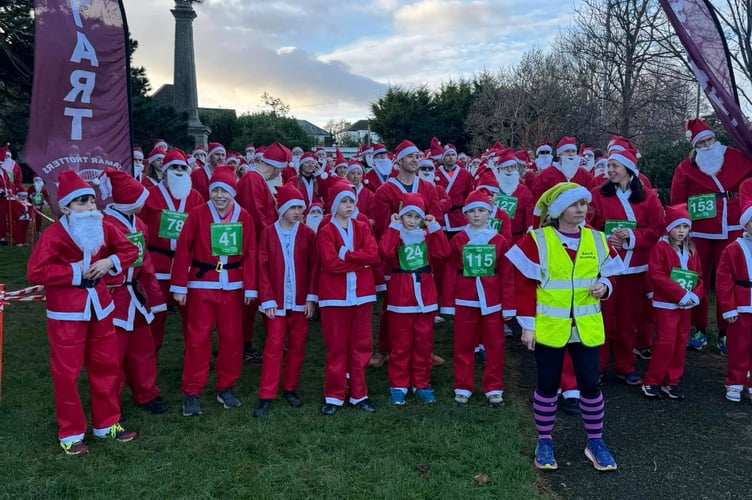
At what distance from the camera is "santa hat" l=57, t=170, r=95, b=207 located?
4.25 metres

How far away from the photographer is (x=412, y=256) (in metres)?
5.40

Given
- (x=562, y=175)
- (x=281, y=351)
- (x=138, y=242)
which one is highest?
(x=562, y=175)

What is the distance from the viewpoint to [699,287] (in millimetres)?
5789

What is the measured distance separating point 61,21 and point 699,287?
6413 mm

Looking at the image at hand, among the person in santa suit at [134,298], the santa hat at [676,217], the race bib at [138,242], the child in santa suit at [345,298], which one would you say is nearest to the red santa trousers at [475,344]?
the child in santa suit at [345,298]

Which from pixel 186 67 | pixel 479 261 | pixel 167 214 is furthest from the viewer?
pixel 186 67

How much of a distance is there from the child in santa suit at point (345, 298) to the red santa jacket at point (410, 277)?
0.21m

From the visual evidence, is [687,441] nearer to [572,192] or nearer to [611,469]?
[611,469]

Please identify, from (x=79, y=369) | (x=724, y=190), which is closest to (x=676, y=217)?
(x=724, y=190)

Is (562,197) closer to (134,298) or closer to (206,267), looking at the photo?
(206,267)

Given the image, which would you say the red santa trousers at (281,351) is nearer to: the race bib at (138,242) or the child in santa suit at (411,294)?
the child in santa suit at (411,294)

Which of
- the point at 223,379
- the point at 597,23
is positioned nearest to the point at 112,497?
the point at 223,379

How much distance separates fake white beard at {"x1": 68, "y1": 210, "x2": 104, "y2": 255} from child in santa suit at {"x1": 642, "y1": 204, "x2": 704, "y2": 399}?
16.4 ft

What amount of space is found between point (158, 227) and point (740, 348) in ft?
19.6
